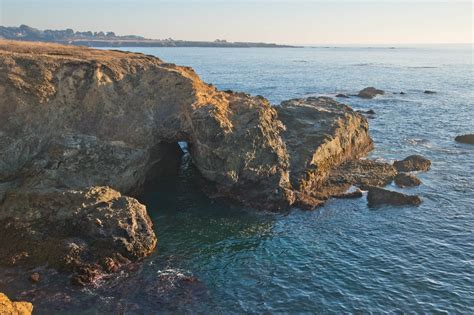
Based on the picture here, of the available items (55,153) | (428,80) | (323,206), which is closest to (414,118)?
(323,206)

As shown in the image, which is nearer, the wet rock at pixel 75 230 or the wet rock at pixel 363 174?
the wet rock at pixel 75 230

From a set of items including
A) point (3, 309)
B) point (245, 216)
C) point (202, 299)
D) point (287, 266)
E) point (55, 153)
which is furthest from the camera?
point (245, 216)

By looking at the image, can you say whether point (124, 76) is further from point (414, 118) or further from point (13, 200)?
point (414, 118)

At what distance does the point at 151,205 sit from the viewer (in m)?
38.9

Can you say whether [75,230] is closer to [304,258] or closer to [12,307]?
[12,307]

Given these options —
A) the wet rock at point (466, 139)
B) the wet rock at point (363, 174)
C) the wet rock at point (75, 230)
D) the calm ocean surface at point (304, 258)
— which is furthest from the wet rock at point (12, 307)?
the wet rock at point (466, 139)

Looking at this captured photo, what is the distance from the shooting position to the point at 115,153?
37.2 metres

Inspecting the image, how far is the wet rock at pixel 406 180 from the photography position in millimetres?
45500

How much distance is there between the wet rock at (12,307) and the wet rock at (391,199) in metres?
29.8

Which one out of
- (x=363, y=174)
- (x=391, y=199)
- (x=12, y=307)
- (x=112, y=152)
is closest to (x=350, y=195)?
(x=391, y=199)

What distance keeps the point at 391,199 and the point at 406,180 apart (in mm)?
5870

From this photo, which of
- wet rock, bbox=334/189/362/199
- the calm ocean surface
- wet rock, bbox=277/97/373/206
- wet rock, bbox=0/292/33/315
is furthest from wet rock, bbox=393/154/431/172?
wet rock, bbox=0/292/33/315

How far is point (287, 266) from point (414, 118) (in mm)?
58867

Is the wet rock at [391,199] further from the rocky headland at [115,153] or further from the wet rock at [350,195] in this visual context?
the rocky headland at [115,153]
